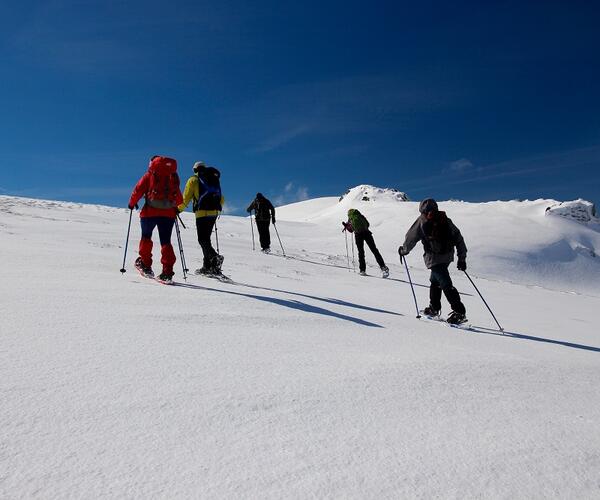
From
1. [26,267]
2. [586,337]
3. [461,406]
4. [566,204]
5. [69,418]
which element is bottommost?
[586,337]

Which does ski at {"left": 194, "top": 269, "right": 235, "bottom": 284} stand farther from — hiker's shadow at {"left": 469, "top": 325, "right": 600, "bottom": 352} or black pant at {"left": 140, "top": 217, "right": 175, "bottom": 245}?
hiker's shadow at {"left": 469, "top": 325, "right": 600, "bottom": 352}

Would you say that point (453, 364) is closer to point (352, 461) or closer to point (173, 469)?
point (352, 461)

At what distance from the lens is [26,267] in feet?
19.5

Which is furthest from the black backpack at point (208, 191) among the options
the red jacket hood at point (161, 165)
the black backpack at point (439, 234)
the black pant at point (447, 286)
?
the black pant at point (447, 286)

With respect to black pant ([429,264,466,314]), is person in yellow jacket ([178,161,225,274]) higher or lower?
higher

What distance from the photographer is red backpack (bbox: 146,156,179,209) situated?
22.0 feet

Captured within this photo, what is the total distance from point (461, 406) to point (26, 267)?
5.81 m

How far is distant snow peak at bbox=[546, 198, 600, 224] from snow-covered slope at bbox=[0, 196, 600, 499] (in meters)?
39.3

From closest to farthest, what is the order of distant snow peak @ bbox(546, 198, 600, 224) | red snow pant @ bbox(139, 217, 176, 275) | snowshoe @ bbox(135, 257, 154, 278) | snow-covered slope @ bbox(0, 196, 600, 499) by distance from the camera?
1. snow-covered slope @ bbox(0, 196, 600, 499)
2. snowshoe @ bbox(135, 257, 154, 278)
3. red snow pant @ bbox(139, 217, 176, 275)
4. distant snow peak @ bbox(546, 198, 600, 224)

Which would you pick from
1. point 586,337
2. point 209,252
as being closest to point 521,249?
point 586,337

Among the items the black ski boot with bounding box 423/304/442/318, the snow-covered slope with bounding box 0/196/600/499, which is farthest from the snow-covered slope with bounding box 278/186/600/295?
the snow-covered slope with bounding box 0/196/600/499

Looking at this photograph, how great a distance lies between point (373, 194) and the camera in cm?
9312

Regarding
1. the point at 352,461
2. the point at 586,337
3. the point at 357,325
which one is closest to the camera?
the point at 352,461

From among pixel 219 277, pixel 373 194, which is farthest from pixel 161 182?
pixel 373 194
